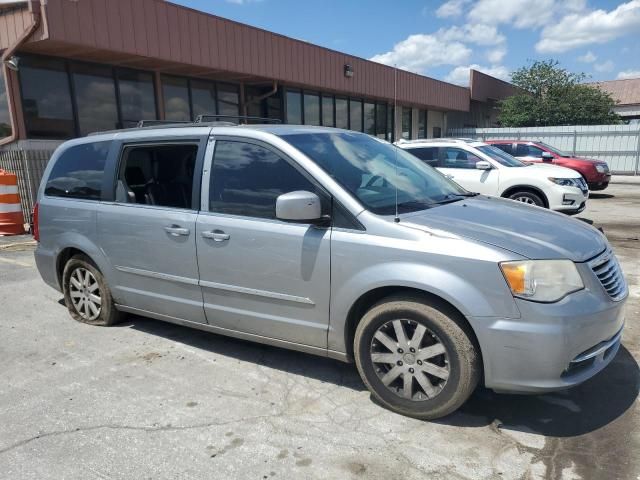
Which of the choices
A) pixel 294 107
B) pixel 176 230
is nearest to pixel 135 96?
pixel 294 107

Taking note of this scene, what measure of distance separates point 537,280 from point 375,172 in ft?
4.62

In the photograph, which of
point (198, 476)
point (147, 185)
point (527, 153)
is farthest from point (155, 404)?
point (527, 153)

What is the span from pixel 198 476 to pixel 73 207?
9.93 feet

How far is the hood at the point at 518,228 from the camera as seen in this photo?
2826mm

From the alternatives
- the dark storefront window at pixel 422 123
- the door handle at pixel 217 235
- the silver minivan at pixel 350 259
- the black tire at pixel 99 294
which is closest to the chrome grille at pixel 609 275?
the silver minivan at pixel 350 259

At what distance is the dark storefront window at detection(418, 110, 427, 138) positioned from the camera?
25.3 m

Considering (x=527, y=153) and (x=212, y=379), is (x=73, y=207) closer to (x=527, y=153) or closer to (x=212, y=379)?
(x=212, y=379)

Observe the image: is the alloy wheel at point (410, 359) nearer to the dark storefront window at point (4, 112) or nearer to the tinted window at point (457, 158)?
the tinted window at point (457, 158)

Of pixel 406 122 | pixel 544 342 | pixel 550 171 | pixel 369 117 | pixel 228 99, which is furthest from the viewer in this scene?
pixel 406 122

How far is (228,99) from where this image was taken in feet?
48.3

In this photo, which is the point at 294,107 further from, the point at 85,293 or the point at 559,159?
the point at 85,293

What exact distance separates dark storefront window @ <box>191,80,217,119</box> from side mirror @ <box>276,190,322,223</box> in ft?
37.0

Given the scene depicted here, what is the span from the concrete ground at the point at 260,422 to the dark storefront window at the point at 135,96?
9.07 meters

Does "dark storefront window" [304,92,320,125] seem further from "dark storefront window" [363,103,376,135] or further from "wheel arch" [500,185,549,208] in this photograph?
"wheel arch" [500,185,549,208]
